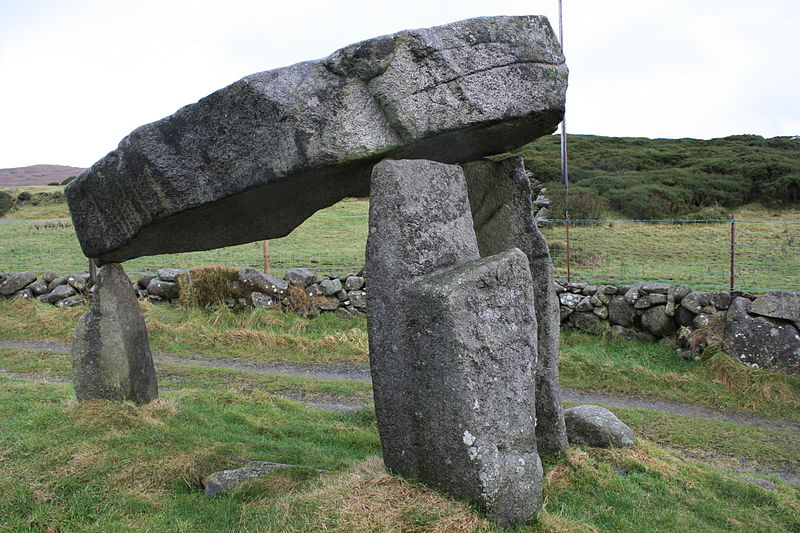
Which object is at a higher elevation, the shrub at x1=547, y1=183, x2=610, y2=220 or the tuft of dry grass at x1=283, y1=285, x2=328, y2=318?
the shrub at x1=547, y1=183, x2=610, y2=220

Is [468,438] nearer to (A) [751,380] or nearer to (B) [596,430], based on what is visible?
(B) [596,430]

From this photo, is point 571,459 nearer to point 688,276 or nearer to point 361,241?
point 688,276

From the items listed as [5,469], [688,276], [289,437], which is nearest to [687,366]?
[688,276]

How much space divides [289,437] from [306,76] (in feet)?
12.8

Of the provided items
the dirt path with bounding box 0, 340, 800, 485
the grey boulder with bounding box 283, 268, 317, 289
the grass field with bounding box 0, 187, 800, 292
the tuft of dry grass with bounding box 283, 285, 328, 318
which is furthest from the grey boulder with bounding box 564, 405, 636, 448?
the grey boulder with bounding box 283, 268, 317, 289

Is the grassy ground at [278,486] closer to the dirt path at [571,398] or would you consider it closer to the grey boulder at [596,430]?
the grey boulder at [596,430]

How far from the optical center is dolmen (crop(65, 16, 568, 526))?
412 cm

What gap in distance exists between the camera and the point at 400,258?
4.38 m

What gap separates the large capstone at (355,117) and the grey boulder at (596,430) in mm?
2638

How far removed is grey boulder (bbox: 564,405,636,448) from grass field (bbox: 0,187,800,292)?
6.33 meters

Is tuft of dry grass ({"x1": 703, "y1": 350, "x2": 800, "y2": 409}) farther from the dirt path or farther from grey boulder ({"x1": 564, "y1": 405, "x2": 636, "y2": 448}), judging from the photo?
grey boulder ({"x1": 564, "y1": 405, "x2": 636, "y2": 448})

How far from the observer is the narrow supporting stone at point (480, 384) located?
406 centimetres

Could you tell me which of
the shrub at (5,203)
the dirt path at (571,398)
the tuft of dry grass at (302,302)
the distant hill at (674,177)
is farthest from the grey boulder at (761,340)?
the shrub at (5,203)

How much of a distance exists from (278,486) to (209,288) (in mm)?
8712
